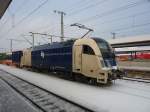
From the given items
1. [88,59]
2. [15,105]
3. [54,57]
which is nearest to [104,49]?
[88,59]

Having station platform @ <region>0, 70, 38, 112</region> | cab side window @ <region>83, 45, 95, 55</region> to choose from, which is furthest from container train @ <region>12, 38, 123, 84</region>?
station platform @ <region>0, 70, 38, 112</region>

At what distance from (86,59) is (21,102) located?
20.8 ft

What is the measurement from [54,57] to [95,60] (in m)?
7.19

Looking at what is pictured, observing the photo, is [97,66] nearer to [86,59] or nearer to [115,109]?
[86,59]

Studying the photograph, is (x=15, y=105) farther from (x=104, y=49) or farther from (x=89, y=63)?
(x=104, y=49)

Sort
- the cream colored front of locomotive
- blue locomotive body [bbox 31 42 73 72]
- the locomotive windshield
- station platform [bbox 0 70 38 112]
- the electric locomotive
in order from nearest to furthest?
station platform [bbox 0 70 38 112] → the cream colored front of locomotive → the electric locomotive → the locomotive windshield → blue locomotive body [bbox 31 42 73 72]

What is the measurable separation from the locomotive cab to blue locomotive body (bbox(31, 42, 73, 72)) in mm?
1489

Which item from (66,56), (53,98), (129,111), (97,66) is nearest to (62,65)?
(66,56)

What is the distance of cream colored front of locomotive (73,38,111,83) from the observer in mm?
14353

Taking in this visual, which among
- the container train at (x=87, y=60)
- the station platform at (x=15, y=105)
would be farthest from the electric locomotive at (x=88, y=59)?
the station platform at (x=15, y=105)

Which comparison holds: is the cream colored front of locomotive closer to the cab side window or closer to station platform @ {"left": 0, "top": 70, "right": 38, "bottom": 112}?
the cab side window

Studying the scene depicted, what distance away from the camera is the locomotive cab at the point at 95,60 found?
14452 millimetres

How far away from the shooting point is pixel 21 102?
10.6 meters

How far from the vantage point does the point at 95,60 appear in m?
14.8
